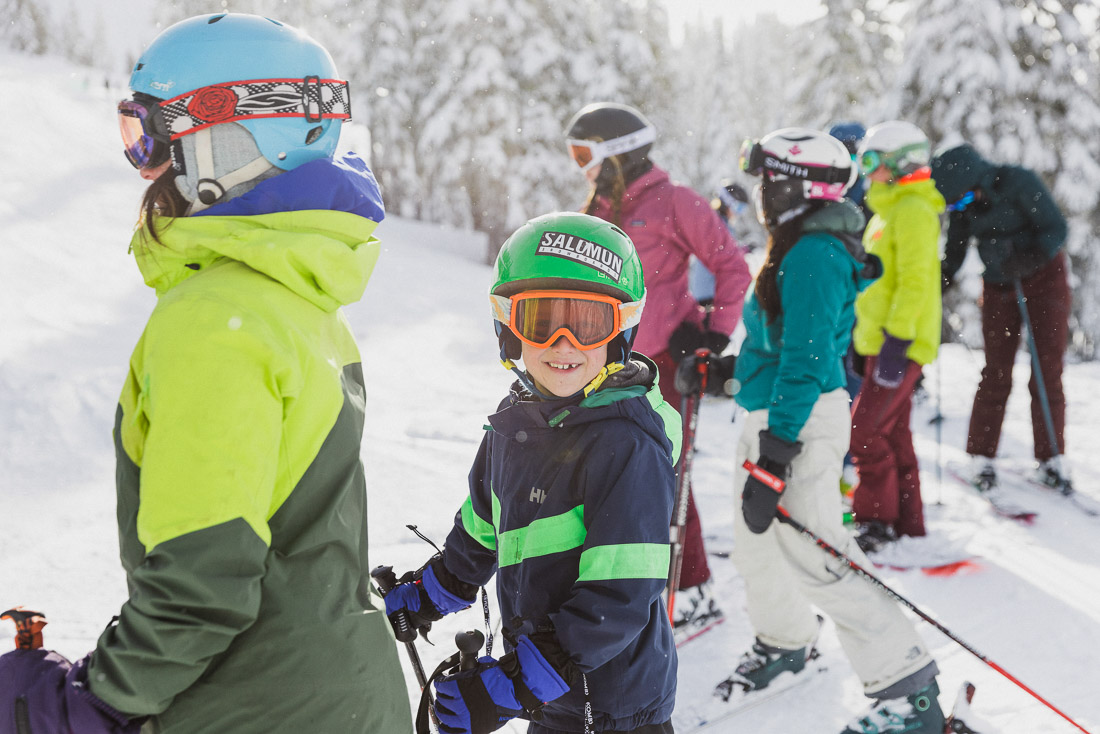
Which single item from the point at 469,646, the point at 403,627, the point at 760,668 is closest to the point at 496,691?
the point at 469,646

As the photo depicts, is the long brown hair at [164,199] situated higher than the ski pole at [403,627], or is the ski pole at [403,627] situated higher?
the long brown hair at [164,199]

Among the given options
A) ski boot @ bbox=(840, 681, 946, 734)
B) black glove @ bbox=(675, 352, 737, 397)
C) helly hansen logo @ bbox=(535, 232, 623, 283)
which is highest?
helly hansen logo @ bbox=(535, 232, 623, 283)

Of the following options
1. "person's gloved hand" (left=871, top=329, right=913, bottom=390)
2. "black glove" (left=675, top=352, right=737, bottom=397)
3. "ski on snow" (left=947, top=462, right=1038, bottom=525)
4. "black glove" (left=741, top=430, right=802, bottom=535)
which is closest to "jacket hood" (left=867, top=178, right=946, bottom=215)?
"person's gloved hand" (left=871, top=329, right=913, bottom=390)

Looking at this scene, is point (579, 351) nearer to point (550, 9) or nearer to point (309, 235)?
point (309, 235)

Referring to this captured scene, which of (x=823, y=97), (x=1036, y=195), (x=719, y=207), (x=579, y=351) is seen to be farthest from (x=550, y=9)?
(x=579, y=351)

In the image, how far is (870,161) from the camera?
5.25 metres

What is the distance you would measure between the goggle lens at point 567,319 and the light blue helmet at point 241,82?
0.69 m

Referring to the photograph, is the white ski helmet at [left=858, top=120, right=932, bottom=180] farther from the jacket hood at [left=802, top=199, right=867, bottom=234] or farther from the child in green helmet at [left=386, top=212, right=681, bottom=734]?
the child in green helmet at [left=386, top=212, right=681, bottom=734]

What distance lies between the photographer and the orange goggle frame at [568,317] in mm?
2121

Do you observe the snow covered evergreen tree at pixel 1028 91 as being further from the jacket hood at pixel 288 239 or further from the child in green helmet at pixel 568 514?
the jacket hood at pixel 288 239

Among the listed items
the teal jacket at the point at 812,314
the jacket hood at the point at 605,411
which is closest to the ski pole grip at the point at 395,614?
the jacket hood at the point at 605,411

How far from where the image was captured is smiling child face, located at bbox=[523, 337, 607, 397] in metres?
2.12

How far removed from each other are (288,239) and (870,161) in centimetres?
469

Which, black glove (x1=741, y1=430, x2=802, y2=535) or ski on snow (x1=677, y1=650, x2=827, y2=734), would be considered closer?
black glove (x1=741, y1=430, x2=802, y2=535)
